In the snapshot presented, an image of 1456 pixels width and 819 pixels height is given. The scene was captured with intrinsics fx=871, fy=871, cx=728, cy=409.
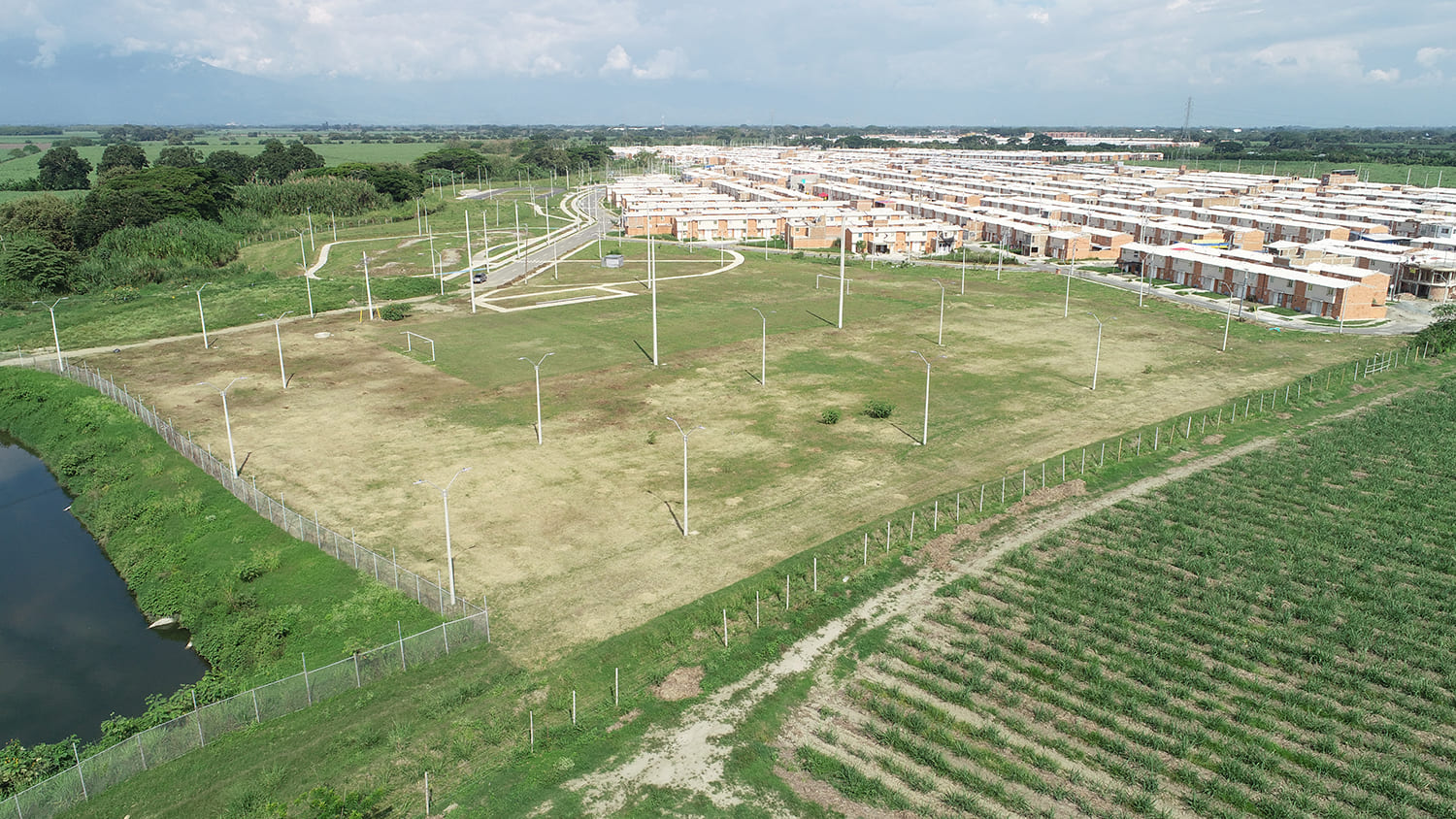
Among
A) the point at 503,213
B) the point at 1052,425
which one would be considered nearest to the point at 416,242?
the point at 503,213

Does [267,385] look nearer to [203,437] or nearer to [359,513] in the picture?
[203,437]

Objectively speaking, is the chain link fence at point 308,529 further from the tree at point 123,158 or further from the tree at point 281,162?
the tree at point 123,158

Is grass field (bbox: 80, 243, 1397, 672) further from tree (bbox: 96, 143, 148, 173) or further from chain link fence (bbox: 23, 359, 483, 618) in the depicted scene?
tree (bbox: 96, 143, 148, 173)

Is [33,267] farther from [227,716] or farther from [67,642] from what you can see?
[227,716]

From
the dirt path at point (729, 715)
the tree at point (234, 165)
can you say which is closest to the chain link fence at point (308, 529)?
the dirt path at point (729, 715)

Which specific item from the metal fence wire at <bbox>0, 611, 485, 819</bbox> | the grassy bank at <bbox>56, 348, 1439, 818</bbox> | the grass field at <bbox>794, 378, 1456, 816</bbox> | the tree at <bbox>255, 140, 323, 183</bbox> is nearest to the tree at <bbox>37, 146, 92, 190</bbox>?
the tree at <bbox>255, 140, 323, 183</bbox>
